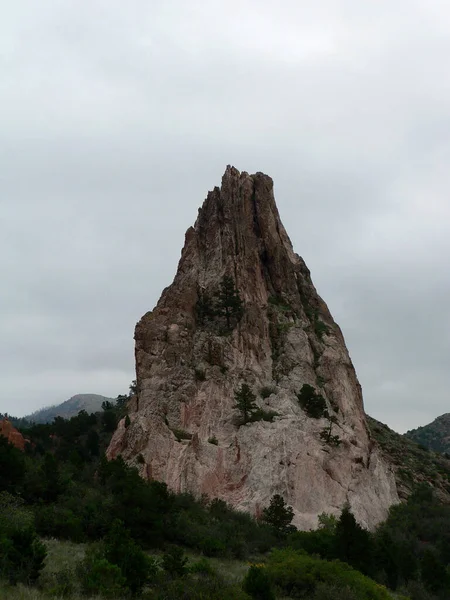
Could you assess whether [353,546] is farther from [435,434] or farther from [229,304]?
[435,434]

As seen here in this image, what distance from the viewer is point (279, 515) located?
3647 cm

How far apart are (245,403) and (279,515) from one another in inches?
407

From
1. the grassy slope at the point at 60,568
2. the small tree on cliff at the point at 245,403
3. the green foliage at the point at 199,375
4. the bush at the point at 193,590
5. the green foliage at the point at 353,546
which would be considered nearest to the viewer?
the grassy slope at the point at 60,568

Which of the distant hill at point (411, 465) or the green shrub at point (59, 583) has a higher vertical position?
the distant hill at point (411, 465)

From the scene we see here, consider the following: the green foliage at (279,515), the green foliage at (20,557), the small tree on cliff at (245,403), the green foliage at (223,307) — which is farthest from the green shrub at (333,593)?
the green foliage at (223,307)

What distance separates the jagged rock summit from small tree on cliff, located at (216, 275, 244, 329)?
0.13 metres

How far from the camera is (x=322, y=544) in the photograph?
28.7m

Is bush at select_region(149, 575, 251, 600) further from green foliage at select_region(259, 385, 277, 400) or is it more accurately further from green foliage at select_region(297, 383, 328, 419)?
green foliage at select_region(259, 385, 277, 400)

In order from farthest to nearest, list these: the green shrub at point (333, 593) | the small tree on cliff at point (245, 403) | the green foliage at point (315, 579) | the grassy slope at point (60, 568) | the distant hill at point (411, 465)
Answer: the distant hill at point (411, 465)
the small tree on cliff at point (245, 403)
the green foliage at point (315, 579)
the green shrub at point (333, 593)
the grassy slope at point (60, 568)

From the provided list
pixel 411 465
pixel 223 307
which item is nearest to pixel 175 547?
pixel 223 307

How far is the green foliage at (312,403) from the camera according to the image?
155ft

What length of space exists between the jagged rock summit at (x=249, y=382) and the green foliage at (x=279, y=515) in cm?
152

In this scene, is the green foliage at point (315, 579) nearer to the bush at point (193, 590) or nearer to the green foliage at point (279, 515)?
the bush at point (193, 590)

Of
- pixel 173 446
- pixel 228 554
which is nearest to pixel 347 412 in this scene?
pixel 173 446
